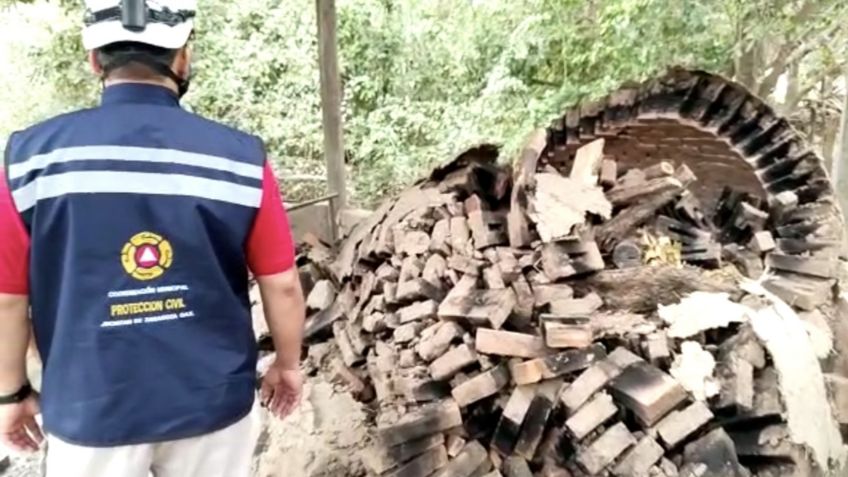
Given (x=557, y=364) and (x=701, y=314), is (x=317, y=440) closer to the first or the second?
(x=557, y=364)

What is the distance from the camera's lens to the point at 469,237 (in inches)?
117

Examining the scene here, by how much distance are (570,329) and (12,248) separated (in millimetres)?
1579

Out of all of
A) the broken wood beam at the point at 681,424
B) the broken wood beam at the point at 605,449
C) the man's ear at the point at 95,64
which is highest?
the man's ear at the point at 95,64

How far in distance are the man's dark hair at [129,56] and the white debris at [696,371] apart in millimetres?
1637

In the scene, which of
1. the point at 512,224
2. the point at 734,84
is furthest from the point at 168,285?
the point at 734,84

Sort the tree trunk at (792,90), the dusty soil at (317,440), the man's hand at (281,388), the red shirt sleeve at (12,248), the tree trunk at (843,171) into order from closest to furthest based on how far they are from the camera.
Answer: the red shirt sleeve at (12,248), the man's hand at (281,388), the dusty soil at (317,440), the tree trunk at (843,171), the tree trunk at (792,90)

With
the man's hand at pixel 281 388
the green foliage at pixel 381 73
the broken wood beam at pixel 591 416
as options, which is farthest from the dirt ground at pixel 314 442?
the green foliage at pixel 381 73

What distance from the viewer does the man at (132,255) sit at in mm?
1238

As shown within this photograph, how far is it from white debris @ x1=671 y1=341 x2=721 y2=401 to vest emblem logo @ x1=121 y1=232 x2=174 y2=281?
1.51 meters

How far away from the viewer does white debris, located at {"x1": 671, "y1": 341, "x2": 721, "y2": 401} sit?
2154 millimetres

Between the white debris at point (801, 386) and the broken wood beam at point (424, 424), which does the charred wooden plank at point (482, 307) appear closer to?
the broken wood beam at point (424, 424)

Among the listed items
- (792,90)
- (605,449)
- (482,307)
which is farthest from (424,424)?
(792,90)

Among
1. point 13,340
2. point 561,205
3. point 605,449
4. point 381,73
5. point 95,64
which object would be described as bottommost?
point 605,449

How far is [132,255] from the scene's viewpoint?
4.16ft
